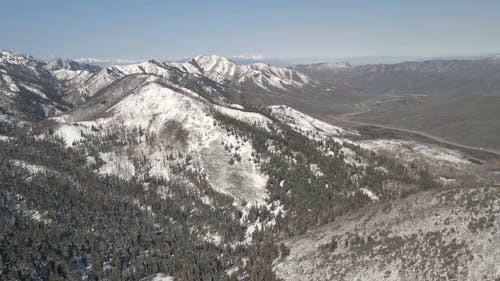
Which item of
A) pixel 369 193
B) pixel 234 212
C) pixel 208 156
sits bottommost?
pixel 234 212

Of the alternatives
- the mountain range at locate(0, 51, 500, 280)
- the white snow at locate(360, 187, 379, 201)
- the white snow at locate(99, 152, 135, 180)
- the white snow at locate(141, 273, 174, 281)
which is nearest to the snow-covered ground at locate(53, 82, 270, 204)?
the white snow at locate(99, 152, 135, 180)

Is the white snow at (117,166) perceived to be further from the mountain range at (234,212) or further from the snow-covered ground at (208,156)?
the mountain range at (234,212)

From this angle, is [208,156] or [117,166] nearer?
[208,156]

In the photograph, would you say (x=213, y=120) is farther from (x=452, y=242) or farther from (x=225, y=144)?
(x=452, y=242)

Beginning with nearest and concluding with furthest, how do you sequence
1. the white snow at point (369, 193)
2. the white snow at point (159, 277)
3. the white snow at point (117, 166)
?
the white snow at point (159, 277) < the white snow at point (369, 193) < the white snow at point (117, 166)

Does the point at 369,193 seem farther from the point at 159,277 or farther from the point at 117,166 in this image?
the point at 117,166

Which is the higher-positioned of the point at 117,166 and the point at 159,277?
the point at 117,166

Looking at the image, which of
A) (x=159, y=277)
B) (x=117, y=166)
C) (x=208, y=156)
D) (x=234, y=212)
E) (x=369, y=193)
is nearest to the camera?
→ (x=159, y=277)

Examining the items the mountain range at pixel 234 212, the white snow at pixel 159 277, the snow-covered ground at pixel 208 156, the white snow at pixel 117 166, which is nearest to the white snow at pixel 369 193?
the mountain range at pixel 234 212

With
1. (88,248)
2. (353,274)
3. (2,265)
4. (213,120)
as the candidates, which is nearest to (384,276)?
(353,274)

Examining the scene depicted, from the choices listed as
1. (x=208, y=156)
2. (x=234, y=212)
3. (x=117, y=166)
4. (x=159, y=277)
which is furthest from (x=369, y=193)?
Answer: (x=117, y=166)

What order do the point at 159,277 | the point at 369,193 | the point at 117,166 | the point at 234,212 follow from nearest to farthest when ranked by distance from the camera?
the point at 159,277, the point at 369,193, the point at 234,212, the point at 117,166

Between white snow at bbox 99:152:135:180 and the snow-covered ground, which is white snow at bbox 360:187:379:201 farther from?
white snow at bbox 99:152:135:180
